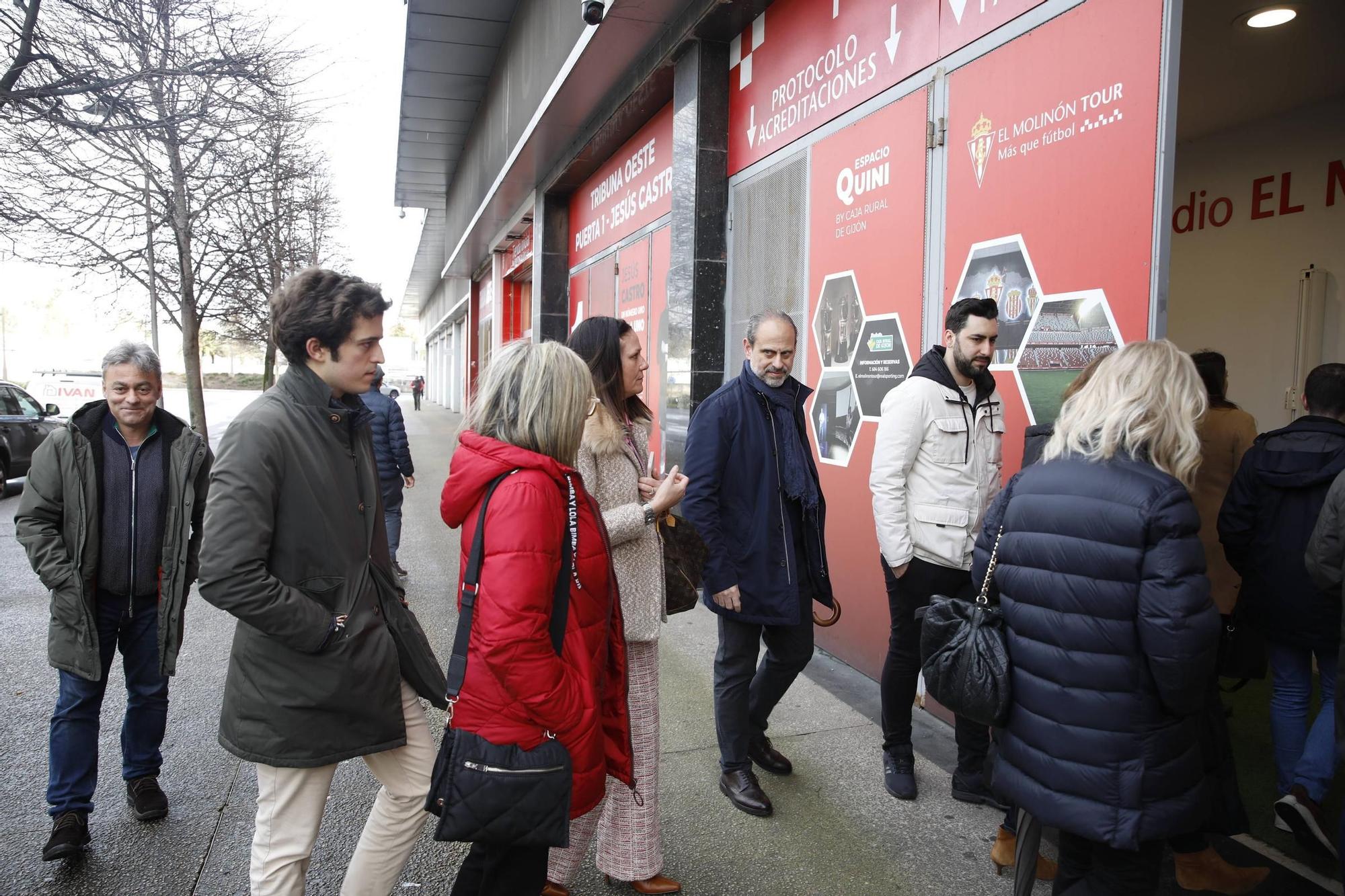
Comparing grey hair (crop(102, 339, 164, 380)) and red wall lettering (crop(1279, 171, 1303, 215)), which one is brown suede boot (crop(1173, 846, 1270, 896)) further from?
red wall lettering (crop(1279, 171, 1303, 215))

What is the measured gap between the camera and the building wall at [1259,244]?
665cm

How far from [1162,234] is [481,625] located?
2846 mm

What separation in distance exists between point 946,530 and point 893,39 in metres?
2.92

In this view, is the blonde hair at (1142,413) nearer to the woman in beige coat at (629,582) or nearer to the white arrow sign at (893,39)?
the woman in beige coat at (629,582)

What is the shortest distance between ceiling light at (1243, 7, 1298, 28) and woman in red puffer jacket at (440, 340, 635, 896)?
5.49 meters

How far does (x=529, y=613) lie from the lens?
6.23 feet

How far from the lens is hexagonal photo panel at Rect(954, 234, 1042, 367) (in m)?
3.94

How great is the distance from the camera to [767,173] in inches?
253

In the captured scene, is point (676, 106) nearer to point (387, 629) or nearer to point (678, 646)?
point (678, 646)

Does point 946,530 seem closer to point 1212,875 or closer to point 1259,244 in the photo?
point 1212,875

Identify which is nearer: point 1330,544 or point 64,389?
point 1330,544

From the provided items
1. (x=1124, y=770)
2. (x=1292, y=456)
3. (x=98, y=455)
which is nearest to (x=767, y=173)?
(x=1292, y=456)

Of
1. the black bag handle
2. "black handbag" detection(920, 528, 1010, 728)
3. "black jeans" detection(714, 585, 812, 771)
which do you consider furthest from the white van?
"black handbag" detection(920, 528, 1010, 728)

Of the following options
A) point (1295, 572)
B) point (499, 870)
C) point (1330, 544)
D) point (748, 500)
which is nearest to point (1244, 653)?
point (1295, 572)
